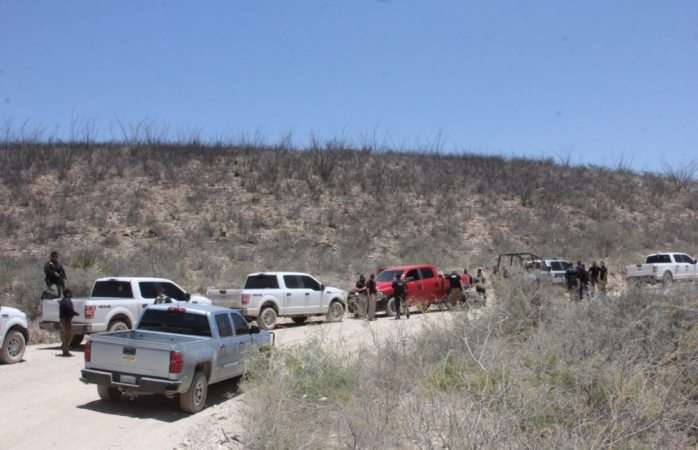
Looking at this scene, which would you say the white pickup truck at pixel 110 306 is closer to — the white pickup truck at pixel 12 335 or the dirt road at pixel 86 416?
the white pickup truck at pixel 12 335

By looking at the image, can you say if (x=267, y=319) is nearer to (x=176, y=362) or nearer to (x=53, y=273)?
(x=53, y=273)

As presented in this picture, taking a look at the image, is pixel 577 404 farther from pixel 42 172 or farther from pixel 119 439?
pixel 42 172

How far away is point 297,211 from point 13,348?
26.8 meters

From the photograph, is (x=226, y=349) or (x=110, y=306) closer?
(x=226, y=349)

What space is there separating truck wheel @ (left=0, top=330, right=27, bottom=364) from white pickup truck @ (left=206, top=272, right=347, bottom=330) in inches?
253

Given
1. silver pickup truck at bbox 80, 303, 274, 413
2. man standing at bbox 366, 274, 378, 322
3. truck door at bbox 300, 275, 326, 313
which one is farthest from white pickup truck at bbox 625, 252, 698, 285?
silver pickup truck at bbox 80, 303, 274, 413

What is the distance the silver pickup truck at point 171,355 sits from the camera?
9.99 meters

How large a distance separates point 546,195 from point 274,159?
62.4 ft

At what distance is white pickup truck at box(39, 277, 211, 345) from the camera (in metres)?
16.1

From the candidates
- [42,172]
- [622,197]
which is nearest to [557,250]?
[622,197]

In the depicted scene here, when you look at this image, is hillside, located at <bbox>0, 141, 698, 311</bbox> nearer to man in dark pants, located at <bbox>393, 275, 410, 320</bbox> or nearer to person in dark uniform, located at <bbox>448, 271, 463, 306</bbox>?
person in dark uniform, located at <bbox>448, 271, 463, 306</bbox>

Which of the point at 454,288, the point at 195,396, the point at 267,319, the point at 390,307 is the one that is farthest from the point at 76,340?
the point at 454,288

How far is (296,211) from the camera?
134 feet

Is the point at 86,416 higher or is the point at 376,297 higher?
the point at 376,297
